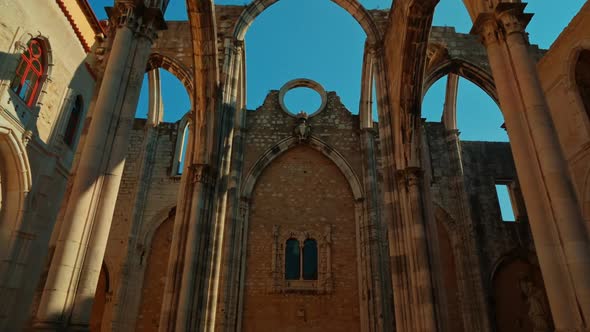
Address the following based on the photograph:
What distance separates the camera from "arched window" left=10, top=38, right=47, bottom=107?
322 inches

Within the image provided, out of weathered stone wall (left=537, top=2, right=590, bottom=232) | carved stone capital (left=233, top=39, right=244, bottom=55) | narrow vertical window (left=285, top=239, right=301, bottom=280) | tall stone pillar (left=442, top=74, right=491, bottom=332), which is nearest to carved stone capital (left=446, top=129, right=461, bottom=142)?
tall stone pillar (left=442, top=74, right=491, bottom=332)

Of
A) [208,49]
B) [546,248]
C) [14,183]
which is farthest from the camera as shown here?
[208,49]

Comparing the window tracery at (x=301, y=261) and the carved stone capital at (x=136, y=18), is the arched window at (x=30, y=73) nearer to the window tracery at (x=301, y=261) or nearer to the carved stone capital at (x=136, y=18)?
the carved stone capital at (x=136, y=18)

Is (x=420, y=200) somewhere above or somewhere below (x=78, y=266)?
above

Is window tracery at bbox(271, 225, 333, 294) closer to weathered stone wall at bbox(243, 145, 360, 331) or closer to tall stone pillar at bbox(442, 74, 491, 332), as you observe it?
weathered stone wall at bbox(243, 145, 360, 331)

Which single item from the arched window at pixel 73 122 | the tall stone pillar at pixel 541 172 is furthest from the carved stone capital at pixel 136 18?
the arched window at pixel 73 122

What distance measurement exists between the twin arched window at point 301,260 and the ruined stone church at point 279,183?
48mm

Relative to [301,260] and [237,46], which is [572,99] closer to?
[237,46]

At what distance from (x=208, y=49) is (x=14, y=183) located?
5204 millimetres

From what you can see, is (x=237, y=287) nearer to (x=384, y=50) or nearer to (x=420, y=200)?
(x=420, y=200)

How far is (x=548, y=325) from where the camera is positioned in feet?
35.4

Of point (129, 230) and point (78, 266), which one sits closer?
point (78, 266)

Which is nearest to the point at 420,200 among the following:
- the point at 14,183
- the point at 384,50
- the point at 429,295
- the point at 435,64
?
the point at 429,295

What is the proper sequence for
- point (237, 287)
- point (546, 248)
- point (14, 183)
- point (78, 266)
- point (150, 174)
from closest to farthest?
1. point (546, 248)
2. point (78, 266)
3. point (14, 183)
4. point (237, 287)
5. point (150, 174)
